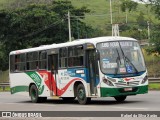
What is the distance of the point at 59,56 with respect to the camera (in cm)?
2286

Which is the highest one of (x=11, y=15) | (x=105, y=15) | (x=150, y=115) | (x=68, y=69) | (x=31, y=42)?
(x=105, y=15)

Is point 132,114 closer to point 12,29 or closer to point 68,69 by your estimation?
point 68,69

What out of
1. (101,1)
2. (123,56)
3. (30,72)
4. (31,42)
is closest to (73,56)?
(123,56)

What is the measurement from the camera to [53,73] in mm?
23359

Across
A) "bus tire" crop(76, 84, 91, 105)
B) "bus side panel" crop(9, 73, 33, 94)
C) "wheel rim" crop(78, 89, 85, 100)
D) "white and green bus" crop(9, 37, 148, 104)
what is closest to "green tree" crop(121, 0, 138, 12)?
"bus side panel" crop(9, 73, 33, 94)

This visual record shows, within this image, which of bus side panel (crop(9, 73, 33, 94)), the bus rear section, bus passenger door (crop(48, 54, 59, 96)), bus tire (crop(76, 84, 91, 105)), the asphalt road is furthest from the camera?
bus side panel (crop(9, 73, 33, 94))

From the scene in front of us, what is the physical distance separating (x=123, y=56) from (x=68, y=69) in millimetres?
3132

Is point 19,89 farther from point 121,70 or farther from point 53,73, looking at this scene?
point 121,70

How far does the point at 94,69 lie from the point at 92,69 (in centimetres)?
16

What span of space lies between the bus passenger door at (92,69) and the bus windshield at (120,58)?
38 centimetres

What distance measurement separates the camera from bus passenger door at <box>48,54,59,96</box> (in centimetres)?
2319

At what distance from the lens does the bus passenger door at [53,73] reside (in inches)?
913

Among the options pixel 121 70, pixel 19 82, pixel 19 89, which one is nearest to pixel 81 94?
pixel 121 70

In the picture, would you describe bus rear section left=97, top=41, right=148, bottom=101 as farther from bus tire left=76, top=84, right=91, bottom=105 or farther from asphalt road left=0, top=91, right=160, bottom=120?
bus tire left=76, top=84, right=91, bottom=105
